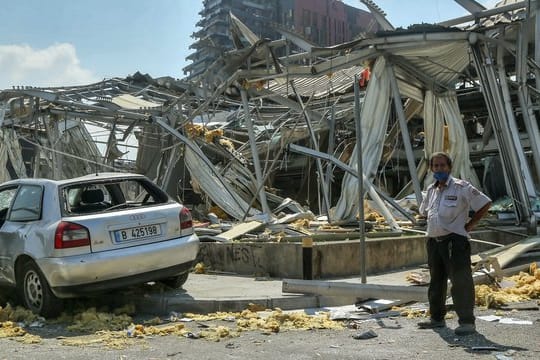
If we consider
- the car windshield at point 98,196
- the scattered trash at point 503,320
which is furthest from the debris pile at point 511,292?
the car windshield at point 98,196

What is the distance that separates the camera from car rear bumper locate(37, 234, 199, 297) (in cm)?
630

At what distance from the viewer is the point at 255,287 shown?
306 inches

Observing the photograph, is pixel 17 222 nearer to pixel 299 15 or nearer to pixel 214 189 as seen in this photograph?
pixel 214 189

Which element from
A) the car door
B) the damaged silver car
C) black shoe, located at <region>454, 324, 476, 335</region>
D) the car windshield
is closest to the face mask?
black shoe, located at <region>454, 324, 476, 335</region>

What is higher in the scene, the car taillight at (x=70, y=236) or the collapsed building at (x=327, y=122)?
the collapsed building at (x=327, y=122)

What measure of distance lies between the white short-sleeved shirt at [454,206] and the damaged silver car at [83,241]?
10.0 ft

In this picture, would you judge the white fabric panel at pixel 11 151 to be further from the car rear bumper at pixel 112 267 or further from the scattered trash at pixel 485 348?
the scattered trash at pixel 485 348

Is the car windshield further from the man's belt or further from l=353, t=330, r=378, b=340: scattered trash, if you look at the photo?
the man's belt

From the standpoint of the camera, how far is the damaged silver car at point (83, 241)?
6.34 metres

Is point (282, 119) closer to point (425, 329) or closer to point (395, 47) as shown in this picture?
point (395, 47)

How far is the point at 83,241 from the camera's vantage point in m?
6.36

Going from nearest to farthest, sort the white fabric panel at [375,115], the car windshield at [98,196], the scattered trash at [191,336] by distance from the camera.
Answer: the scattered trash at [191,336]
the car windshield at [98,196]
the white fabric panel at [375,115]

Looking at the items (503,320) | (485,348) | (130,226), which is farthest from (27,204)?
(503,320)

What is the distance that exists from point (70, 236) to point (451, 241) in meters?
3.88
